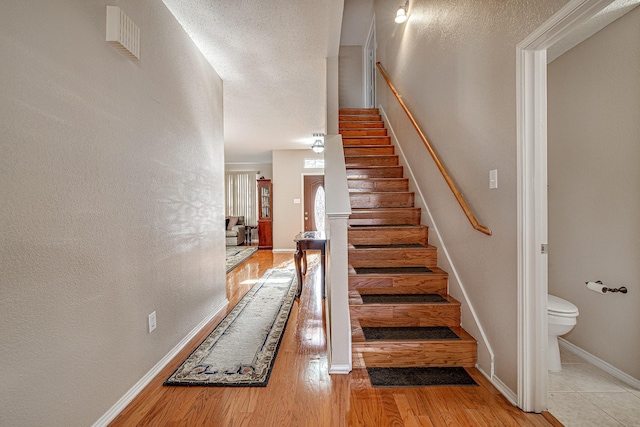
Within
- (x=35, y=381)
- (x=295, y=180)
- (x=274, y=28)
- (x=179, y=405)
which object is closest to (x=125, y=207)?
(x=35, y=381)

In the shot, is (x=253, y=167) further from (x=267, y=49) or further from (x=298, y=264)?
(x=267, y=49)

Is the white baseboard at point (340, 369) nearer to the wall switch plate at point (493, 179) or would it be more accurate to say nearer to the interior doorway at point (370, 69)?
the wall switch plate at point (493, 179)

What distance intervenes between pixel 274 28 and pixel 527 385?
9.75ft

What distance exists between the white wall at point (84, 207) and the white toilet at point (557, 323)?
2.55 metres

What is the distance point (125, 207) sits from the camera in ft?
5.80

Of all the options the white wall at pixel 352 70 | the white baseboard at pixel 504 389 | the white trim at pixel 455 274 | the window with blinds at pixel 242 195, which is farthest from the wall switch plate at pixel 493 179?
the window with blinds at pixel 242 195

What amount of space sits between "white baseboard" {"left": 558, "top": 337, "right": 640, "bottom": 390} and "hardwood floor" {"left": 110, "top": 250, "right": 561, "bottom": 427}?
0.80m

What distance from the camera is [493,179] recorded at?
1.87m

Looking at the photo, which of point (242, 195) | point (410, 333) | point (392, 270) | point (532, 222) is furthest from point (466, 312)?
point (242, 195)

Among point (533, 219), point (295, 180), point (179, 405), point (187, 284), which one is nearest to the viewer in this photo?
point (533, 219)

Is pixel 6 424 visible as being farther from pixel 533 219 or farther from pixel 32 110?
pixel 533 219

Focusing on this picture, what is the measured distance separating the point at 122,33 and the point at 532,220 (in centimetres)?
234

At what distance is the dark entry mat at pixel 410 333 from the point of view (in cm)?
210

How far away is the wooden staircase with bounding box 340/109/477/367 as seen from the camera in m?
2.05
